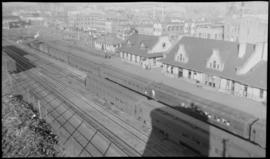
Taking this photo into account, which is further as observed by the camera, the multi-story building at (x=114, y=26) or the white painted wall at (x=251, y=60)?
the multi-story building at (x=114, y=26)

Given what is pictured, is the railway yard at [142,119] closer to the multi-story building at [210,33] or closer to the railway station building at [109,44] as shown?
the railway station building at [109,44]

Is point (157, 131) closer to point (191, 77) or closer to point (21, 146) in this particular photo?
point (21, 146)

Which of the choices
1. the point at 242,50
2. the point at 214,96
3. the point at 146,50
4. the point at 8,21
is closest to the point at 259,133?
the point at 214,96

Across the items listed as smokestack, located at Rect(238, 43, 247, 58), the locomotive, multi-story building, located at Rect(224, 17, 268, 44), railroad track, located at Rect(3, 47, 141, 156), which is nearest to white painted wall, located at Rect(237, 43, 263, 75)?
smokestack, located at Rect(238, 43, 247, 58)

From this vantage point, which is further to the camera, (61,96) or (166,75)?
(166,75)

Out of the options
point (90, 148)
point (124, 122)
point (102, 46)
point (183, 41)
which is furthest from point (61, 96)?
point (102, 46)

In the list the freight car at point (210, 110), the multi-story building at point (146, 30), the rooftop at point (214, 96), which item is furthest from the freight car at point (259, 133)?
the multi-story building at point (146, 30)
